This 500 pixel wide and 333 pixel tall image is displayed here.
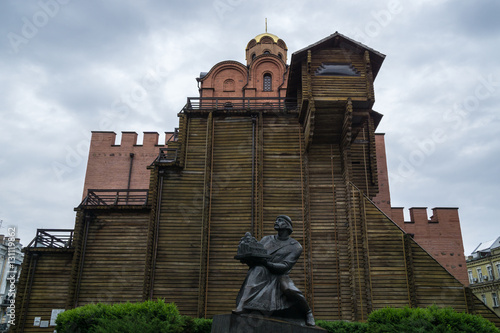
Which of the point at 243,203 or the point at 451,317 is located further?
the point at 243,203

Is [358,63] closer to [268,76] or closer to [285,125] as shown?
[285,125]

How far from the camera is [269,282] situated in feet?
23.0

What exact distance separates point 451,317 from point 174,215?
36.1ft

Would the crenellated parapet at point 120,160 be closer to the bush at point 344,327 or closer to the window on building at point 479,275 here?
the bush at point 344,327

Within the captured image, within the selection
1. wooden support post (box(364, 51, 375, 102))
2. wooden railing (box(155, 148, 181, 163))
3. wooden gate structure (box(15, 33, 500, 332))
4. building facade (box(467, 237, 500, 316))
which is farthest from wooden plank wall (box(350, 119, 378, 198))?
building facade (box(467, 237, 500, 316))

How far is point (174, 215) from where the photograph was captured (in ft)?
57.3

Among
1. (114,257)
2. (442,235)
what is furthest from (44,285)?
(442,235)

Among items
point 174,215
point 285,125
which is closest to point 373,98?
point 285,125

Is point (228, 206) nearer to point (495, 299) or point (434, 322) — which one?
point (434, 322)

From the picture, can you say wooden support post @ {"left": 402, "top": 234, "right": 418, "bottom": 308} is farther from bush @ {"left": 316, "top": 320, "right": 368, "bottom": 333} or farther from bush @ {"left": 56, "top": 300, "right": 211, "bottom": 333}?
bush @ {"left": 56, "top": 300, "right": 211, "bottom": 333}

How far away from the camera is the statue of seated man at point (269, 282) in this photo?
265 inches

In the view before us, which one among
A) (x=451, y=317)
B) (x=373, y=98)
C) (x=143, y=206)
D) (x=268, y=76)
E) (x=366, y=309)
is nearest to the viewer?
(x=451, y=317)

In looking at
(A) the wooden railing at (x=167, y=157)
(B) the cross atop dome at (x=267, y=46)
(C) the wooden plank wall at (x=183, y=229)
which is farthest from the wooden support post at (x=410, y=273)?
(B) the cross atop dome at (x=267, y=46)

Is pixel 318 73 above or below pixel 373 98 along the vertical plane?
above
